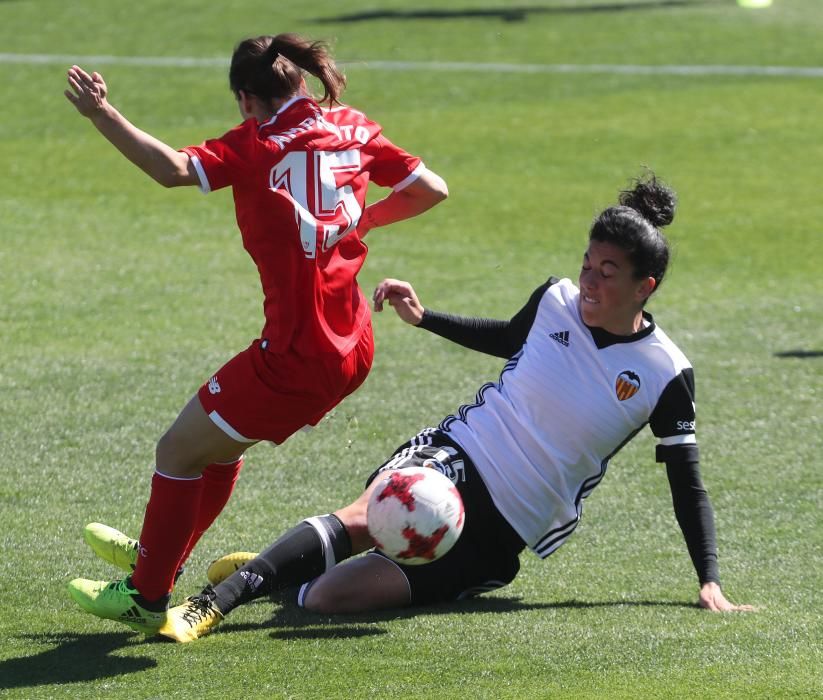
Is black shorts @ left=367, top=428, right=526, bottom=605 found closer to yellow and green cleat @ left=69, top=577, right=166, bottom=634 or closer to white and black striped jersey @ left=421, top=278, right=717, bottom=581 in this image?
white and black striped jersey @ left=421, top=278, right=717, bottom=581

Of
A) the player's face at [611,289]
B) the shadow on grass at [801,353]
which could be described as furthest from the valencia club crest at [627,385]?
the shadow on grass at [801,353]

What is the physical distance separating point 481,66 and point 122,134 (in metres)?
14.9

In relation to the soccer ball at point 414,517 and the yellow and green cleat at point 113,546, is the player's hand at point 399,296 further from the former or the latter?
the yellow and green cleat at point 113,546

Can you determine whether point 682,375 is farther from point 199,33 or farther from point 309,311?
point 199,33

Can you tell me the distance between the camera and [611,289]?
196 inches

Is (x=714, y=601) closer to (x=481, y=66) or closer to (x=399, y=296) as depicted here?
(x=399, y=296)

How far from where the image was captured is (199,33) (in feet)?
66.7

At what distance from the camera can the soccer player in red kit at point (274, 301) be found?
4.56 meters

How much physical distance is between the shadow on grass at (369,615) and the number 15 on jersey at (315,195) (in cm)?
129

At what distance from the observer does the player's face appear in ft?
16.2

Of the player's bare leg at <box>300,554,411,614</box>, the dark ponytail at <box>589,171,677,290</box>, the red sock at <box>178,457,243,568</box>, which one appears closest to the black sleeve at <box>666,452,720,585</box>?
the dark ponytail at <box>589,171,677,290</box>

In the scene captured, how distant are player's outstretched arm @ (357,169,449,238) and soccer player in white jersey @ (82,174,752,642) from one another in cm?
28

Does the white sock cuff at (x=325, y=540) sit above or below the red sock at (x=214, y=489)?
below

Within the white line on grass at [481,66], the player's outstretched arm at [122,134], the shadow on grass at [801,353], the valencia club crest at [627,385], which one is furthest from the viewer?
the white line on grass at [481,66]
